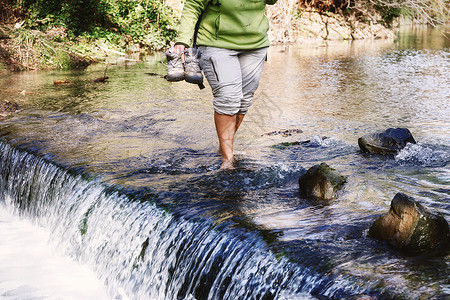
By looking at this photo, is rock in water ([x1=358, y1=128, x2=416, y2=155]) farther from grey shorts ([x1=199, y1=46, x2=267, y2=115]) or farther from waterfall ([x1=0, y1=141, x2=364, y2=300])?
waterfall ([x1=0, y1=141, x2=364, y2=300])

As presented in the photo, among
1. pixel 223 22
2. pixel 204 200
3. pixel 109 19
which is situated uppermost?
pixel 109 19

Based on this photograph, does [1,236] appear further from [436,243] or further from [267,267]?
[436,243]

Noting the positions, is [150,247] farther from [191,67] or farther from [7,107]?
[7,107]

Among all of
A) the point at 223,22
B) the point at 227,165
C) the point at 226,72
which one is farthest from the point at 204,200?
the point at 223,22

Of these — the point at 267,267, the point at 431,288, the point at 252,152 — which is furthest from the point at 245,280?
the point at 252,152

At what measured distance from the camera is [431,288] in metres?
2.64

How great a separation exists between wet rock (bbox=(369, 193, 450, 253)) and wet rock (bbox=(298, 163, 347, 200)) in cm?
92

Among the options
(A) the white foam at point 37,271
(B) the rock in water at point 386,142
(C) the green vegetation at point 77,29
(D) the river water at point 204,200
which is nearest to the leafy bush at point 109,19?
(C) the green vegetation at point 77,29

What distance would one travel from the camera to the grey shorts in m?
4.57

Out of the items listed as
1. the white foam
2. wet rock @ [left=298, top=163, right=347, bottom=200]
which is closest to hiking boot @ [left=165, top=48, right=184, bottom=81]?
wet rock @ [left=298, top=163, right=347, bottom=200]

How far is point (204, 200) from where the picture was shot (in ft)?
13.6

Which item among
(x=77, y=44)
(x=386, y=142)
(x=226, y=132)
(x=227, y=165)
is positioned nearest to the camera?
(x=226, y=132)

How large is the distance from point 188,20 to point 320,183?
176cm

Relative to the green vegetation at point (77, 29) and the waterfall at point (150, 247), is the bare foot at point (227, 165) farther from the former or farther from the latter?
the green vegetation at point (77, 29)
